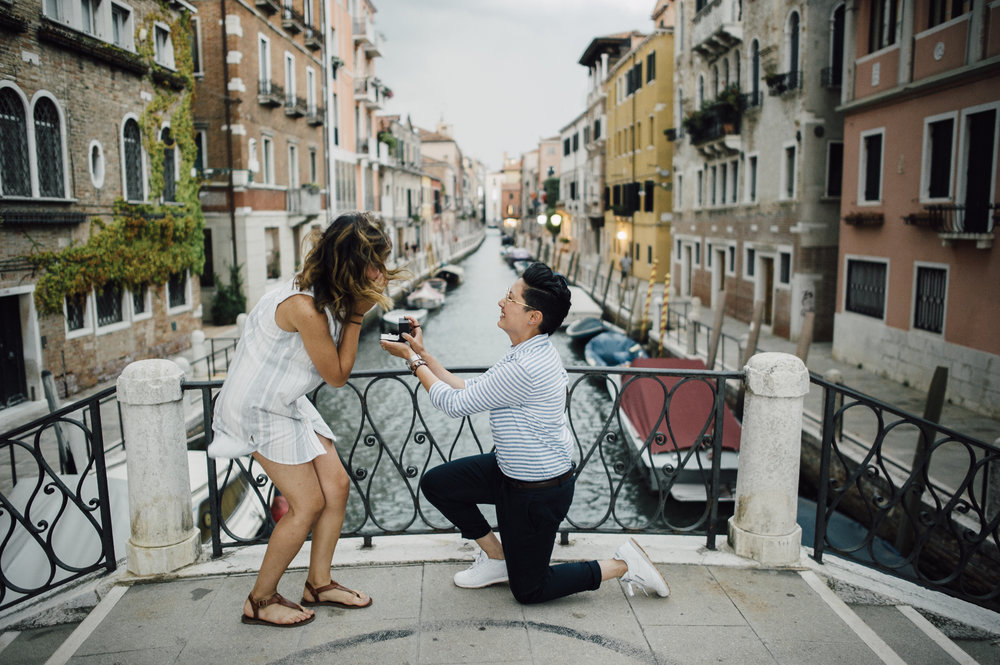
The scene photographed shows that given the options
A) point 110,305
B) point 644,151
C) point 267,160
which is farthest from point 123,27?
point 644,151

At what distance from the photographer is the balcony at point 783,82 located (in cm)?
1606

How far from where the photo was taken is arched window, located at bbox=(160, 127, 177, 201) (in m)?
14.9

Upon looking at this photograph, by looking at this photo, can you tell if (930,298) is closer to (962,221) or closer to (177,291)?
(962,221)

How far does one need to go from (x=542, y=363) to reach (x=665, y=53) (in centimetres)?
2694

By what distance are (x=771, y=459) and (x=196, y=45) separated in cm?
1994

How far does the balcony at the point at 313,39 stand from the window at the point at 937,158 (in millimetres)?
19267

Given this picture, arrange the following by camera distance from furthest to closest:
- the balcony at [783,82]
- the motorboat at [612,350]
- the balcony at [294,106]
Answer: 1. the balcony at [294,106]
2. the motorboat at [612,350]
3. the balcony at [783,82]

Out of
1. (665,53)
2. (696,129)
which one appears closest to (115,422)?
(696,129)

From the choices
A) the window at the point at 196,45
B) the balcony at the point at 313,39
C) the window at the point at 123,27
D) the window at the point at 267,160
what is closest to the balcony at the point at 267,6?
the window at the point at 196,45

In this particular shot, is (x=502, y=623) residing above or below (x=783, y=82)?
below

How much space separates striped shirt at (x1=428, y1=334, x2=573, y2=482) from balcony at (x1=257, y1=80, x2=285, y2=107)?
1970cm

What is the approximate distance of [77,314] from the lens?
12117 mm

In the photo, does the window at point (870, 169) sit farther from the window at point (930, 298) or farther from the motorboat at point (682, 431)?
the motorboat at point (682, 431)

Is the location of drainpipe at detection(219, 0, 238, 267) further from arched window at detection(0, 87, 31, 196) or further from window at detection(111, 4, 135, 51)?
arched window at detection(0, 87, 31, 196)
